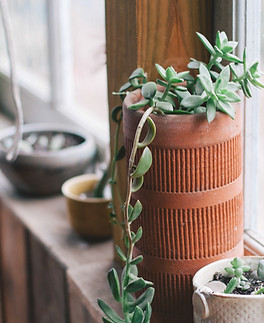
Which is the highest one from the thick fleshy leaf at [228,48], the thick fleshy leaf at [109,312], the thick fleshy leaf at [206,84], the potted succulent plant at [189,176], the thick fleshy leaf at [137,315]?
the thick fleshy leaf at [228,48]

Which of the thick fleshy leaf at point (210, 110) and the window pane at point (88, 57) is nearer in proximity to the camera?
the thick fleshy leaf at point (210, 110)

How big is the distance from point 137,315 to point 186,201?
15cm

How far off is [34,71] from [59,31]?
365 millimetres

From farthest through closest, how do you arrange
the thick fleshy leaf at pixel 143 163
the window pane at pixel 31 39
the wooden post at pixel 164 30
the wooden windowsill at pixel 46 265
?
the window pane at pixel 31 39
the wooden windowsill at pixel 46 265
the wooden post at pixel 164 30
the thick fleshy leaf at pixel 143 163

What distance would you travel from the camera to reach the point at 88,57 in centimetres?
169

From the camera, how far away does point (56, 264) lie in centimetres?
125

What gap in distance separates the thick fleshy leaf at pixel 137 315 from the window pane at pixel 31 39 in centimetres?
130

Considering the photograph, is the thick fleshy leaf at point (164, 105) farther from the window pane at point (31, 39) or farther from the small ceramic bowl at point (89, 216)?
the window pane at point (31, 39)

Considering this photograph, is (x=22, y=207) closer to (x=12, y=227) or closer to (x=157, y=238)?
(x=12, y=227)

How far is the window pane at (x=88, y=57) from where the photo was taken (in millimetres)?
1571

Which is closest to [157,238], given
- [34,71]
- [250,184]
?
[250,184]

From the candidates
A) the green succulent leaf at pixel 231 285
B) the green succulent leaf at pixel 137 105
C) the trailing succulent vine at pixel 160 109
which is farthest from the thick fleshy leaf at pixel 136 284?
the green succulent leaf at pixel 137 105

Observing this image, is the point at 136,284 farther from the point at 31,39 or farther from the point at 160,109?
the point at 31,39

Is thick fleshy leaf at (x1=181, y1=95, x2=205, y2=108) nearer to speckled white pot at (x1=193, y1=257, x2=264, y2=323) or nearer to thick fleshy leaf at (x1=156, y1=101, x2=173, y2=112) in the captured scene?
thick fleshy leaf at (x1=156, y1=101, x2=173, y2=112)
